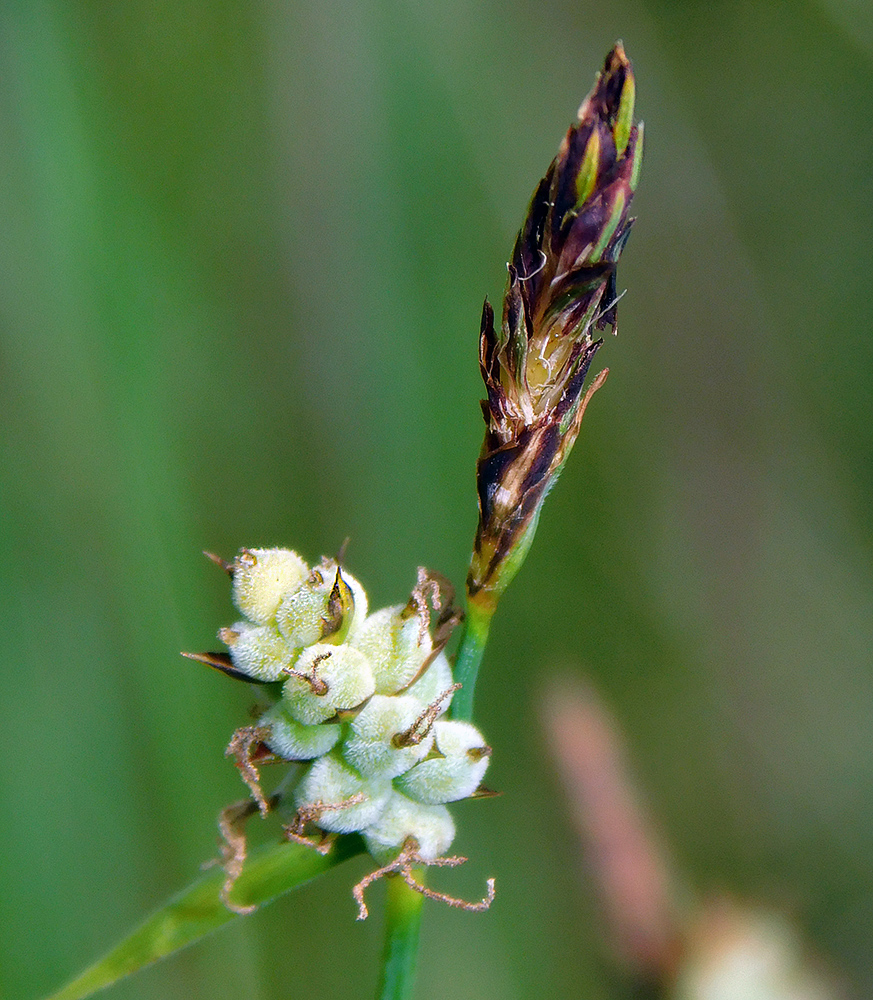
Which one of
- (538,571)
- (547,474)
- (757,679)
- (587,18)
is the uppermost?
(587,18)

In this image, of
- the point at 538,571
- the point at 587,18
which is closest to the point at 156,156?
the point at 587,18

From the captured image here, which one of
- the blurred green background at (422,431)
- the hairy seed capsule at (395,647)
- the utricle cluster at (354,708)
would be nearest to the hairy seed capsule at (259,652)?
the utricle cluster at (354,708)

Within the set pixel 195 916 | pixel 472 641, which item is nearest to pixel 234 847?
pixel 195 916

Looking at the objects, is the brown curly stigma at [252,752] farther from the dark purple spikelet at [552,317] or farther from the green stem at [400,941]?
the dark purple spikelet at [552,317]

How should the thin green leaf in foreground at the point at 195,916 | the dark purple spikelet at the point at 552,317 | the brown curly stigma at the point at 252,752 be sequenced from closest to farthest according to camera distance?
the dark purple spikelet at the point at 552,317 → the brown curly stigma at the point at 252,752 → the thin green leaf in foreground at the point at 195,916

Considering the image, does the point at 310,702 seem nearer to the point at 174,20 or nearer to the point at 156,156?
the point at 156,156

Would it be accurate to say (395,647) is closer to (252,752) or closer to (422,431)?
(252,752)

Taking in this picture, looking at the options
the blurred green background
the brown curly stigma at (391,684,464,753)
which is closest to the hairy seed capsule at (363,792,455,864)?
the brown curly stigma at (391,684,464,753)
